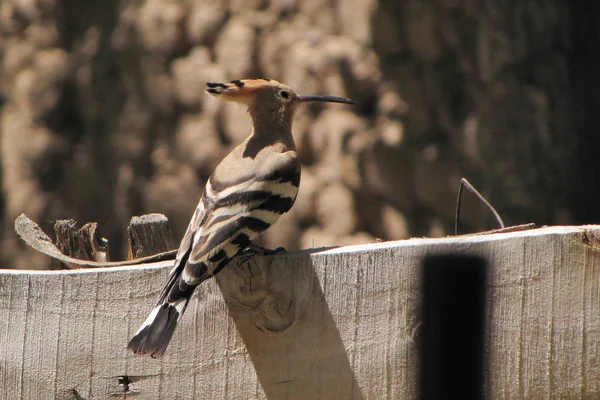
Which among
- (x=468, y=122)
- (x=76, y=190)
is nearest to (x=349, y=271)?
(x=468, y=122)

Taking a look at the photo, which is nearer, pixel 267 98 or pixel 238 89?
pixel 238 89

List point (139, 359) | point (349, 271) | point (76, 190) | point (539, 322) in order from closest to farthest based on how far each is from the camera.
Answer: point (539, 322) → point (349, 271) → point (139, 359) → point (76, 190)

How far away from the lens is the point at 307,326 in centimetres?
200

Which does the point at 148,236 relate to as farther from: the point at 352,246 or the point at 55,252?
the point at 352,246

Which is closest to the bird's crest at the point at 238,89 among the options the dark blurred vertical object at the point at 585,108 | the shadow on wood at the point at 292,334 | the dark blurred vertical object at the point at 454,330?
the shadow on wood at the point at 292,334

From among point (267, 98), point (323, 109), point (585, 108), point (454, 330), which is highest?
point (585, 108)

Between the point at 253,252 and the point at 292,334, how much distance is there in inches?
16.3

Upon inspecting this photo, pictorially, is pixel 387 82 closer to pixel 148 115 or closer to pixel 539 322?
pixel 148 115

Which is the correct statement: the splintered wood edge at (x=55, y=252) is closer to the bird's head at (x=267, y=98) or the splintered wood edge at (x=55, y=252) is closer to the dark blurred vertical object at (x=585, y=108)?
the bird's head at (x=267, y=98)

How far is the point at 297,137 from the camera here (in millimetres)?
4785

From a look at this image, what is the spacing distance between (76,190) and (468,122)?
2.27 m

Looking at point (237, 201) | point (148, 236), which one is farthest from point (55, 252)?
point (237, 201)

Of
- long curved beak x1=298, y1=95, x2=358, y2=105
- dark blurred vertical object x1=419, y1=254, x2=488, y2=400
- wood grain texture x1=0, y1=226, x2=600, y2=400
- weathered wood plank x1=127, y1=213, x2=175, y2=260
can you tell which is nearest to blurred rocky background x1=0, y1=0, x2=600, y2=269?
long curved beak x1=298, y1=95, x2=358, y2=105

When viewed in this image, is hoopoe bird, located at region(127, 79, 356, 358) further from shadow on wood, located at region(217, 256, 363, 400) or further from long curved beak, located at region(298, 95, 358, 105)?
shadow on wood, located at region(217, 256, 363, 400)
